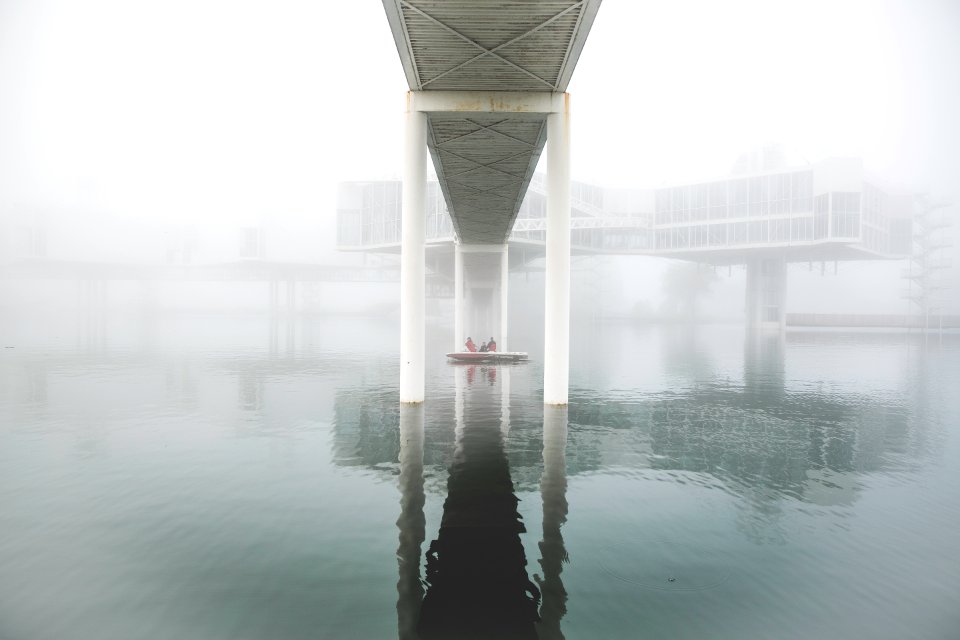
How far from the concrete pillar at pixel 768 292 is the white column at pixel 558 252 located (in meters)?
80.5

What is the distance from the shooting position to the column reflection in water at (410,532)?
5.84m

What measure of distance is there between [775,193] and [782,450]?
7590 cm

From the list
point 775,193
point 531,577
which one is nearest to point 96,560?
point 531,577

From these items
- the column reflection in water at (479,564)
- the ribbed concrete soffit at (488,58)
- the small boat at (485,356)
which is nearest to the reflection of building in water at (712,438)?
the column reflection in water at (479,564)

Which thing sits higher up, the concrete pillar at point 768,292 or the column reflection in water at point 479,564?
the concrete pillar at point 768,292

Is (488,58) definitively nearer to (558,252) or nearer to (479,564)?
(558,252)

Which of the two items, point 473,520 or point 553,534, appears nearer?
point 553,534

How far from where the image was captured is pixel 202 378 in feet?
85.7

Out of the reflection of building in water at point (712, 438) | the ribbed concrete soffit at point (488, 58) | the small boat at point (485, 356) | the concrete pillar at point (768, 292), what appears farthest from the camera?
the concrete pillar at point (768, 292)

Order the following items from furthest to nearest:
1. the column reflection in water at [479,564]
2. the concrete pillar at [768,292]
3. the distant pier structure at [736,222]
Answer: the concrete pillar at [768,292], the distant pier structure at [736,222], the column reflection in water at [479,564]

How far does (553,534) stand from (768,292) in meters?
94.0

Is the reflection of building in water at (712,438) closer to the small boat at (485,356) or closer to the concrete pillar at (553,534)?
the concrete pillar at (553,534)

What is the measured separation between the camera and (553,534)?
798 centimetres

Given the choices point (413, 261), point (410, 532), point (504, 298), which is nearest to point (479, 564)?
point (410, 532)
